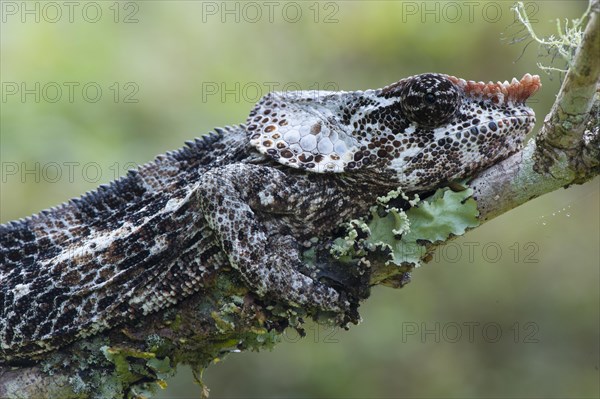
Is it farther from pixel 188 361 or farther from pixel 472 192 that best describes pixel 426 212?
pixel 188 361

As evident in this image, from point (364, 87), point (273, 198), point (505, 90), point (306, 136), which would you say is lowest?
point (273, 198)

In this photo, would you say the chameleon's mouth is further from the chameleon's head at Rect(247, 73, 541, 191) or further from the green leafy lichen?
the green leafy lichen

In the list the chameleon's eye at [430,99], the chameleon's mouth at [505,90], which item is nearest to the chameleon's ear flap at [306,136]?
the chameleon's eye at [430,99]

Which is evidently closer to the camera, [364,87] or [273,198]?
[273,198]

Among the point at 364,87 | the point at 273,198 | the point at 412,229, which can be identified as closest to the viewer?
the point at 412,229

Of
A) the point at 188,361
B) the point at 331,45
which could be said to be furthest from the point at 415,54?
the point at 188,361

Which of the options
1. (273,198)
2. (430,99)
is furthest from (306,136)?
(430,99)

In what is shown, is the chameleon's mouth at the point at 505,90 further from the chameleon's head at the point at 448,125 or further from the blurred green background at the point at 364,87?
the blurred green background at the point at 364,87

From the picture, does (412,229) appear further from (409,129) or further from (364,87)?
(364,87)

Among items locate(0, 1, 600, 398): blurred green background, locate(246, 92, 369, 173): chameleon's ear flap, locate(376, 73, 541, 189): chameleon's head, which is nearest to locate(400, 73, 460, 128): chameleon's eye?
locate(376, 73, 541, 189): chameleon's head
